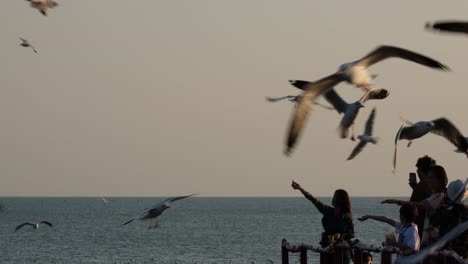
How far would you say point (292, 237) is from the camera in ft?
358

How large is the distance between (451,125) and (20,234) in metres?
106

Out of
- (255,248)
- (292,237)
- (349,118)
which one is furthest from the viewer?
(292,237)

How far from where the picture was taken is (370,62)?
12.0 metres

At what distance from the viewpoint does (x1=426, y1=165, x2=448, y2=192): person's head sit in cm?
1235

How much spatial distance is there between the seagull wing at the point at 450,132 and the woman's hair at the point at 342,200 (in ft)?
4.06

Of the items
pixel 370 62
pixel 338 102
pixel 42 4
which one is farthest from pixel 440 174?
pixel 42 4

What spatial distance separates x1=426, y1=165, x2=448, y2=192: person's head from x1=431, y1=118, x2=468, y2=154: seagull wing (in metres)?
2.13

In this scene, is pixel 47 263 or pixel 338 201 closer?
pixel 338 201

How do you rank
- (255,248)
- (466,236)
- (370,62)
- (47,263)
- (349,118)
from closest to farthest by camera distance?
(370,62) → (466,236) → (349,118) → (47,263) → (255,248)

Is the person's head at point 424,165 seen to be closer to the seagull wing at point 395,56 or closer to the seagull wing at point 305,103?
the seagull wing at point 395,56

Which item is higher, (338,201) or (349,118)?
(349,118)

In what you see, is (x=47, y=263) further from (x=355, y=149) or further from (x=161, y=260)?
(x=355, y=149)

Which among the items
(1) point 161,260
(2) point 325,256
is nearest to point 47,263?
(1) point 161,260

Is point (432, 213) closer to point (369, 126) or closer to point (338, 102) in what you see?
point (369, 126)
